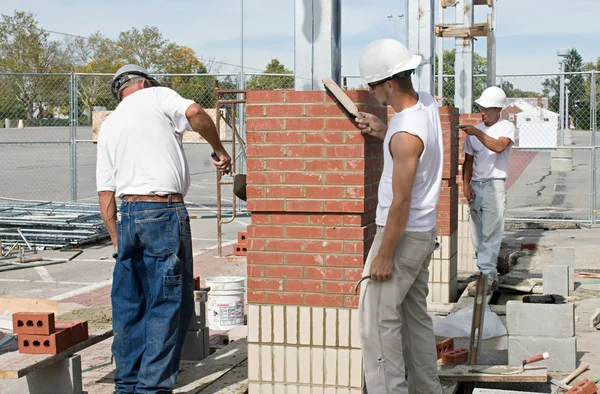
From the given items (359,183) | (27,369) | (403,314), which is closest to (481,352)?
(403,314)

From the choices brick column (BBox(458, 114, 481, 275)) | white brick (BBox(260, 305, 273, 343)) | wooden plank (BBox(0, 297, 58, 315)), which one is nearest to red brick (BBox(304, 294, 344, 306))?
white brick (BBox(260, 305, 273, 343))

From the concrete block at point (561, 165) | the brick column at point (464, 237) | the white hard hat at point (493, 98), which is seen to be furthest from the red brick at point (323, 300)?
the concrete block at point (561, 165)

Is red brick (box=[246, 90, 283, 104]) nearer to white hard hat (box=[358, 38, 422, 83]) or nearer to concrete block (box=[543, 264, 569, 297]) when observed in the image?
white hard hat (box=[358, 38, 422, 83])

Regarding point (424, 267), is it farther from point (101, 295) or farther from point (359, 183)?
point (101, 295)

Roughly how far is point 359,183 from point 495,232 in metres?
4.12

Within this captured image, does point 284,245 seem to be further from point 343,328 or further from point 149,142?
point 149,142

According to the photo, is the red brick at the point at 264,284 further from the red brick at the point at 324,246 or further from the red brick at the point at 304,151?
the red brick at the point at 304,151

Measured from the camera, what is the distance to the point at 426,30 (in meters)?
8.59

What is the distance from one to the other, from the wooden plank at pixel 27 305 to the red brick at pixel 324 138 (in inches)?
95.9

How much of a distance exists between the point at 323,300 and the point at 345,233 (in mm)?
415

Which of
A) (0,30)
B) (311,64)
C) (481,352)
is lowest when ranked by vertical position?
(481,352)

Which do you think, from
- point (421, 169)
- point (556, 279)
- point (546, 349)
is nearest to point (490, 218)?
point (556, 279)

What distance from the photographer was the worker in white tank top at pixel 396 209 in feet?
14.0

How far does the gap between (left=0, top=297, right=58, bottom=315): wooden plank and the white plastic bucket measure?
61.1 inches
